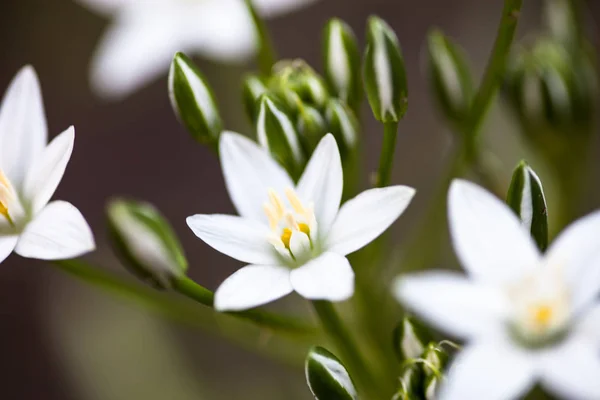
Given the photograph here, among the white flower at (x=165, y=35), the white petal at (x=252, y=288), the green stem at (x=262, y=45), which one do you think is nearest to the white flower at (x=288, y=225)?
the white petal at (x=252, y=288)

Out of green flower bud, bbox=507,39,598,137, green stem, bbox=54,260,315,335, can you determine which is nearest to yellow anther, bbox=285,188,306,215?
green stem, bbox=54,260,315,335

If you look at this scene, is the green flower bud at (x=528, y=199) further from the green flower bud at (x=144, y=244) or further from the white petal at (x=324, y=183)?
the green flower bud at (x=144, y=244)

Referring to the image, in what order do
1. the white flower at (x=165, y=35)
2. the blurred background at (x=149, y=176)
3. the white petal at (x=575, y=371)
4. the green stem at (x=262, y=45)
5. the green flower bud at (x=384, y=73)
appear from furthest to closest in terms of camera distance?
the blurred background at (x=149, y=176) < the white flower at (x=165, y=35) < the green stem at (x=262, y=45) < the green flower bud at (x=384, y=73) < the white petal at (x=575, y=371)

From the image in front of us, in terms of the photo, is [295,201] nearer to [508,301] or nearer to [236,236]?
[236,236]

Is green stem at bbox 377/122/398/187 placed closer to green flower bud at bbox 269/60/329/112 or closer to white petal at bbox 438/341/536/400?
green flower bud at bbox 269/60/329/112

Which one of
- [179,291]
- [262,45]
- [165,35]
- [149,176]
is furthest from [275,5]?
[149,176]

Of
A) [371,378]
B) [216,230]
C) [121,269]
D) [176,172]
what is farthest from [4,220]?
[176,172]
